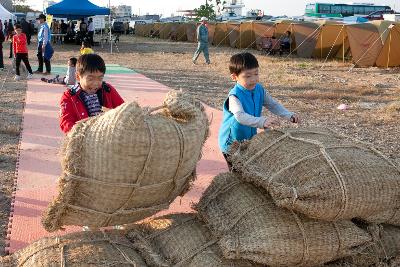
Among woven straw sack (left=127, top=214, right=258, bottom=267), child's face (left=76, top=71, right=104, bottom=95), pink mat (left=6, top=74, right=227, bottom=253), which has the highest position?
child's face (left=76, top=71, right=104, bottom=95)

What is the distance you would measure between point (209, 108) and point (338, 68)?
1062 centimetres

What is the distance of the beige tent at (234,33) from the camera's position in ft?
99.3

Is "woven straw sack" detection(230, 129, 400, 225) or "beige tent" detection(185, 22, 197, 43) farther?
"beige tent" detection(185, 22, 197, 43)

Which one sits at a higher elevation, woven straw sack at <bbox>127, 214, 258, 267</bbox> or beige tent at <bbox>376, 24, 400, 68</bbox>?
beige tent at <bbox>376, 24, 400, 68</bbox>

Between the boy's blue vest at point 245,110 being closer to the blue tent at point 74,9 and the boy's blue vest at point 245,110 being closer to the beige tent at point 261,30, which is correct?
the beige tent at point 261,30

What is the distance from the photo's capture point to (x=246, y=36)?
29.0 m

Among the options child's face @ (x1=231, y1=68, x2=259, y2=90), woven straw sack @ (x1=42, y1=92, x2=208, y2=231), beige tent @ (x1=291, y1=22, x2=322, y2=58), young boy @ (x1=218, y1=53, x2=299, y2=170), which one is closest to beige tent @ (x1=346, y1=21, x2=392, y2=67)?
beige tent @ (x1=291, y1=22, x2=322, y2=58)

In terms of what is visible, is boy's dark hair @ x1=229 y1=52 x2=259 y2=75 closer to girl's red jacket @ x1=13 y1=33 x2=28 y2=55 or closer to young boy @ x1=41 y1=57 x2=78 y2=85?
young boy @ x1=41 y1=57 x2=78 y2=85

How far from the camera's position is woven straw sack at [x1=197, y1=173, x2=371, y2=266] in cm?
283

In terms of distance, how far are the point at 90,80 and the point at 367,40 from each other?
55.6 feet

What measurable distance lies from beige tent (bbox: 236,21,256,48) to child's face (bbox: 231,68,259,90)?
81.2ft

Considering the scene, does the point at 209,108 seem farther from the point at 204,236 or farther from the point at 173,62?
the point at 173,62

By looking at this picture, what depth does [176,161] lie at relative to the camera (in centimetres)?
277

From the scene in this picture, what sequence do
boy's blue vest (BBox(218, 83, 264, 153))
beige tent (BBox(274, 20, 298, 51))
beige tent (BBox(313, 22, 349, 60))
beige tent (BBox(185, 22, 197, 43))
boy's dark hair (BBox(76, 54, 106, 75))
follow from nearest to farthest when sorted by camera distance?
boy's dark hair (BBox(76, 54, 106, 75)), boy's blue vest (BBox(218, 83, 264, 153)), beige tent (BBox(313, 22, 349, 60)), beige tent (BBox(274, 20, 298, 51)), beige tent (BBox(185, 22, 197, 43))
